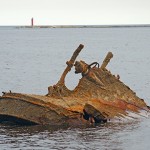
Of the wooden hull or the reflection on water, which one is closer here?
the reflection on water

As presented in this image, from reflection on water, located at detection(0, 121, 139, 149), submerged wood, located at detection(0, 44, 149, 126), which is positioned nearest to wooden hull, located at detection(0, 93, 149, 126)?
submerged wood, located at detection(0, 44, 149, 126)

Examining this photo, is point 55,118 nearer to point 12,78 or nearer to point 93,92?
point 93,92

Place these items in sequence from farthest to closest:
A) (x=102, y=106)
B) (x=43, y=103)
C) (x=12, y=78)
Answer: (x=12, y=78), (x=102, y=106), (x=43, y=103)

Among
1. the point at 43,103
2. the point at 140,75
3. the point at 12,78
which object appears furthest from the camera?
the point at 140,75

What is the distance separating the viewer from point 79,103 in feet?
109

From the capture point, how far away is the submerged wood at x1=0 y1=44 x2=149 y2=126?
31906mm

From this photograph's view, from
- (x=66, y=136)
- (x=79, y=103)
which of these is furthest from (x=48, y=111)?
(x=79, y=103)

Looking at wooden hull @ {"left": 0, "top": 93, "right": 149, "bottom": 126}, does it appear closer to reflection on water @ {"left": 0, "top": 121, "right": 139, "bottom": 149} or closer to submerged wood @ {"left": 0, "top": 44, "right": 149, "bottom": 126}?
submerged wood @ {"left": 0, "top": 44, "right": 149, "bottom": 126}

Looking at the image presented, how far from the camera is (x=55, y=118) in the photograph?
32.4m

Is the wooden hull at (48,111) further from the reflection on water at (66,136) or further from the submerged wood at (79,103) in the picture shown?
the reflection on water at (66,136)

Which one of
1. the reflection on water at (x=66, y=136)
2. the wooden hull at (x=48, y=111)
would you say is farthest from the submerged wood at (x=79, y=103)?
the reflection on water at (x=66, y=136)

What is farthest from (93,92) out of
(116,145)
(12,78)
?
(12,78)

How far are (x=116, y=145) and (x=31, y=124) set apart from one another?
553cm

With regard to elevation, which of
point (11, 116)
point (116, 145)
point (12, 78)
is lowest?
point (116, 145)
